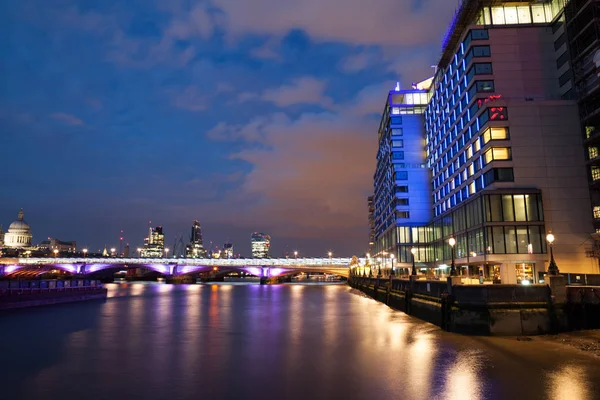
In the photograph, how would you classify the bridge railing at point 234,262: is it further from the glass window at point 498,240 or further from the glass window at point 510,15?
the glass window at point 510,15

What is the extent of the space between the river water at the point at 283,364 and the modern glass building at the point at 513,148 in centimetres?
3658

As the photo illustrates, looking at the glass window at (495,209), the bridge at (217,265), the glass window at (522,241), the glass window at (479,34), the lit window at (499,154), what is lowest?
the bridge at (217,265)

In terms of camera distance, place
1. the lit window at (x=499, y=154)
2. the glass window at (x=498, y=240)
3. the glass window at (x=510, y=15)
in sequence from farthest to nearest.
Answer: the glass window at (x=510, y=15)
the lit window at (x=499, y=154)
the glass window at (x=498, y=240)

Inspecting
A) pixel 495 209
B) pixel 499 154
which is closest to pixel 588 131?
pixel 499 154

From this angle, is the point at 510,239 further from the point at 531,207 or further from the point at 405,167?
the point at 405,167

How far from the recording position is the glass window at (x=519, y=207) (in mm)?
68500

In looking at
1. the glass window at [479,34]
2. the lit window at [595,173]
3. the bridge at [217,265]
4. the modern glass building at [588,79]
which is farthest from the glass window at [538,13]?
the bridge at [217,265]

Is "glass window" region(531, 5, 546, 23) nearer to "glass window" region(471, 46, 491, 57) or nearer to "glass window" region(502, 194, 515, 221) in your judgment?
"glass window" region(471, 46, 491, 57)

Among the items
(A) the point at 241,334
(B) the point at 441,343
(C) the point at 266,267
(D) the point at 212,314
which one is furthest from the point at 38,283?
(C) the point at 266,267

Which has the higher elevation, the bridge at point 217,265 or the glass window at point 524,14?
the glass window at point 524,14

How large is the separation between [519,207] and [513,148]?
30.9 ft

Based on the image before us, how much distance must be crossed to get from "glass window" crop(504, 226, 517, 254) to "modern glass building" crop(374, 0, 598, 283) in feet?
0.46

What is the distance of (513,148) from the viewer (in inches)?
2763

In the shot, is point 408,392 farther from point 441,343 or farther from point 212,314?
point 212,314
